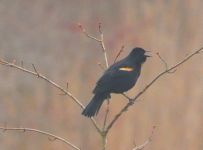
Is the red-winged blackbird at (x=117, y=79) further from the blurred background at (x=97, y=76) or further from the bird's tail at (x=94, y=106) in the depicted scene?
the blurred background at (x=97, y=76)

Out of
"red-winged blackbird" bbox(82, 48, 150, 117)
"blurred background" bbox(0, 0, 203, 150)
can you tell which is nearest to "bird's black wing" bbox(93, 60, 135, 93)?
"red-winged blackbird" bbox(82, 48, 150, 117)

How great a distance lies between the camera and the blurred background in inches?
235

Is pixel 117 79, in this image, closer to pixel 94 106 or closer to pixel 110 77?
pixel 110 77

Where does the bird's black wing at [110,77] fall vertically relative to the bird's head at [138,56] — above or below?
below

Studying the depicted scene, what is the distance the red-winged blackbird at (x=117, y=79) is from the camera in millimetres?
2844

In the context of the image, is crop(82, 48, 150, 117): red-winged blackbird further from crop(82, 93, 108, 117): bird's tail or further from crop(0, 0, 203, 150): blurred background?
crop(0, 0, 203, 150): blurred background

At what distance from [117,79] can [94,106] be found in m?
0.23

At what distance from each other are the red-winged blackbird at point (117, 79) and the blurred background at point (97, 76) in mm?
2703

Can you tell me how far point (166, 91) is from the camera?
6.03m

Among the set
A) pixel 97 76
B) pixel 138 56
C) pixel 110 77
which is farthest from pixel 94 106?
pixel 97 76

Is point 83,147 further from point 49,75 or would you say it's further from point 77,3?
point 77,3

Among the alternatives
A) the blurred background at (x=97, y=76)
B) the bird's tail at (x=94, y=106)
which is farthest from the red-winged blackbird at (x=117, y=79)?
the blurred background at (x=97, y=76)

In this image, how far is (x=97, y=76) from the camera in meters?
6.23

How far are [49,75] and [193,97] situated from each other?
1.29 metres
